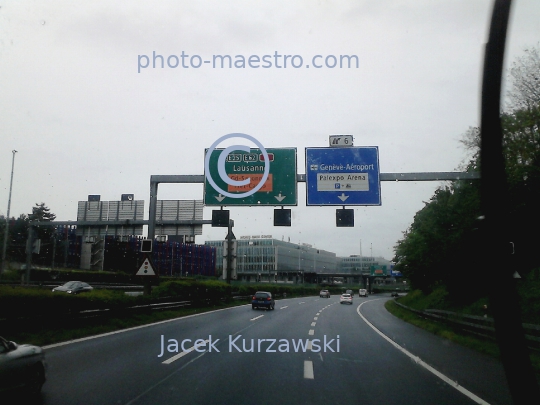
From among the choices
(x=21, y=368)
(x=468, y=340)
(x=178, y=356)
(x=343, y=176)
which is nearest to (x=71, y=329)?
(x=178, y=356)

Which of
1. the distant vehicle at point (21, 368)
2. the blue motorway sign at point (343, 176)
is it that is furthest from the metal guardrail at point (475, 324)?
the distant vehicle at point (21, 368)

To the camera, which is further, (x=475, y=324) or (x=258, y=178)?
(x=258, y=178)

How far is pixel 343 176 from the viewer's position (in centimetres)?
1955

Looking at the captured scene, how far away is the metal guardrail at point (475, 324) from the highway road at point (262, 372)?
3.84 ft

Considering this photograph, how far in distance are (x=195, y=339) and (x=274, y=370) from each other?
5.51 meters

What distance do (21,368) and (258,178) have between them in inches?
544

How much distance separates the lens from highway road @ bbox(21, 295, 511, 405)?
24.6 ft

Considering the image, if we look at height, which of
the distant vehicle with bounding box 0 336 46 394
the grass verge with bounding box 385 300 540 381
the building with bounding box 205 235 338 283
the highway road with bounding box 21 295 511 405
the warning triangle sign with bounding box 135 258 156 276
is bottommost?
the grass verge with bounding box 385 300 540 381

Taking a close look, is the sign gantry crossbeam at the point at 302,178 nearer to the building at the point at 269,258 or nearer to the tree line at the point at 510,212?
the tree line at the point at 510,212

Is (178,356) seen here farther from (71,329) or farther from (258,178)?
(258,178)

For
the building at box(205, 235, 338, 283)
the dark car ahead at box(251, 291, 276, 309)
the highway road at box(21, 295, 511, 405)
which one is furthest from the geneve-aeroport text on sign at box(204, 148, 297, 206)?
the building at box(205, 235, 338, 283)

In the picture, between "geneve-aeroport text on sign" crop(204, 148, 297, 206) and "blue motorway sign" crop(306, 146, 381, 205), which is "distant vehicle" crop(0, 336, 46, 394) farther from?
"blue motorway sign" crop(306, 146, 381, 205)

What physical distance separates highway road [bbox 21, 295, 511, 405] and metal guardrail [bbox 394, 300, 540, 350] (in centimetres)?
117

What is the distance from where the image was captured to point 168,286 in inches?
1128
